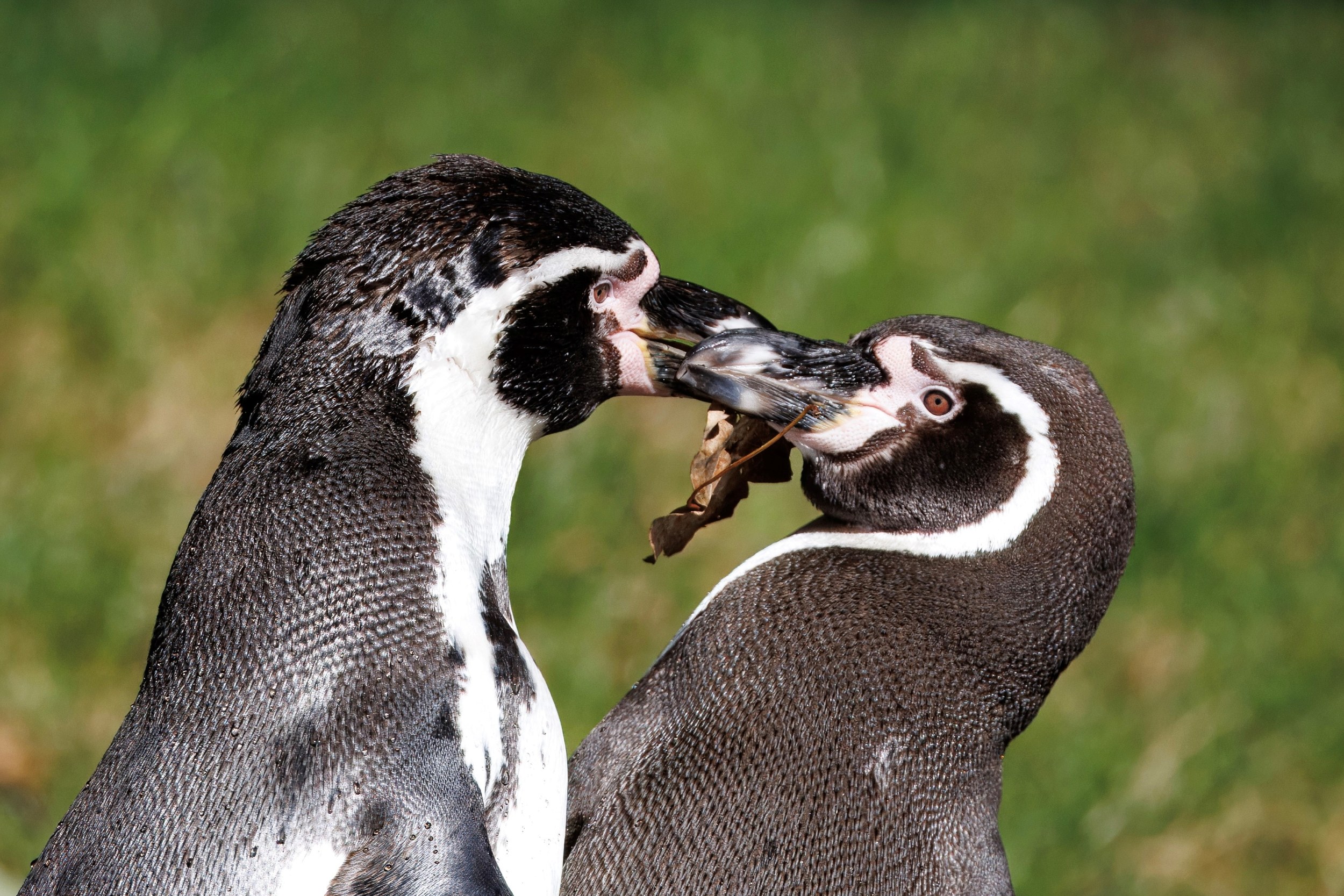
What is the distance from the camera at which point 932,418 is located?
6.13ft

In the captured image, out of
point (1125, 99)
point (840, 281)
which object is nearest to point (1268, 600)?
point (840, 281)

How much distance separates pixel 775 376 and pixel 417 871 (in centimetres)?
77

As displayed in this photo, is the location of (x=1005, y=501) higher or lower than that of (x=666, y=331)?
lower

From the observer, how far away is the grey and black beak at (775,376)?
1.88m

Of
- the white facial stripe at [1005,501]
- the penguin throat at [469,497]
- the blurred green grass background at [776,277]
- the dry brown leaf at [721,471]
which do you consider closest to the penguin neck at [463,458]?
the penguin throat at [469,497]

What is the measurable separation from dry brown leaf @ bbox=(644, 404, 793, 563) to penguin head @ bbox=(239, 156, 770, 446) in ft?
0.86

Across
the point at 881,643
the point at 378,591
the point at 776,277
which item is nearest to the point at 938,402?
the point at 881,643

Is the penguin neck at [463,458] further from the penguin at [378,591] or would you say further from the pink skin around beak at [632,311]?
the pink skin around beak at [632,311]

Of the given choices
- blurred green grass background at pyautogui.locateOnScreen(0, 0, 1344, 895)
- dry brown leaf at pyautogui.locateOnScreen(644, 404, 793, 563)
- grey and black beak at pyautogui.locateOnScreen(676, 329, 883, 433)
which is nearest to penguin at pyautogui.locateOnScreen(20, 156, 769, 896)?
grey and black beak at pyautogui.locateOnScreen(676, 329, 883, 433)

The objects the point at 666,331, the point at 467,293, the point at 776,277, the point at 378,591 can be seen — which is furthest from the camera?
the point at 776,277

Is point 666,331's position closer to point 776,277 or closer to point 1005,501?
point 1005,501

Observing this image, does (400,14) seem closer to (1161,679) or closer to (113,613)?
(113,613)

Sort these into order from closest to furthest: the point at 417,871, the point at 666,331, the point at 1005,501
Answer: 1. the point at 417,871
2. the point at 1005,501
3. the point at 666,331

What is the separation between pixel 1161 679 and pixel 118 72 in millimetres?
3577
